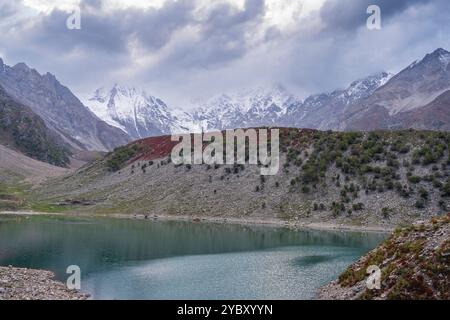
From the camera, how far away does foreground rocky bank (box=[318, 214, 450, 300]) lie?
3244 cm

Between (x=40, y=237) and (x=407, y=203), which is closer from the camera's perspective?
(x=40, y=237)

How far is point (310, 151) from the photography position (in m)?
122

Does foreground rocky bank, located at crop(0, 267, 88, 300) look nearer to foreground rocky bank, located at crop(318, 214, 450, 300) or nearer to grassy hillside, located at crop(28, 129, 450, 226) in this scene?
foreground rocky bank, located at crop(318, 214, 450, 300)

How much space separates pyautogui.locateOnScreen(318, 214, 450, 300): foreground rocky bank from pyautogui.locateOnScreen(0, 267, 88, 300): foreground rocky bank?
19662 mm

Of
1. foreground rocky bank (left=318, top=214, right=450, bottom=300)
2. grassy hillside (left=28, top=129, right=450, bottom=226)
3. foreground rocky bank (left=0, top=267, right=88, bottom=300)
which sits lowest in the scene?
foreground rocky bank (left=0, top=267, right=88, bottom=300)

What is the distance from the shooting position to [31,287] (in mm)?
40344

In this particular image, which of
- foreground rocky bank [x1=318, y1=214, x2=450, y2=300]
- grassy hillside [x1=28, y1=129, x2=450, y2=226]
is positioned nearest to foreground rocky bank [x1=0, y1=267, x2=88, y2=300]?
foreground rocky bank [x1=318, y1=214, x2=450, y2=300]

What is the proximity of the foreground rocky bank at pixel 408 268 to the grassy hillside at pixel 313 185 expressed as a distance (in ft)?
182

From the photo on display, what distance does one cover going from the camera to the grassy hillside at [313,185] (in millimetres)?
100875

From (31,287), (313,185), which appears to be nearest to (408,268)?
(31,287)

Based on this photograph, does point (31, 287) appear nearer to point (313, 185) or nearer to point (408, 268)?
point (408, 268)
